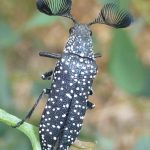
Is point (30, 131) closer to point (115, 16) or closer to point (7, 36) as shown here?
point (115, 16)

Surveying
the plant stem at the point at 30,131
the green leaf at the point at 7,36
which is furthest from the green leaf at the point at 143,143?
the green leaf at the point at 7,36

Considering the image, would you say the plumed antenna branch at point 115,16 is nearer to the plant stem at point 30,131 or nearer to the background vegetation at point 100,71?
the background vegetation at point 100,71

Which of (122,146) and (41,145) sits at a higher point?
(41,145)

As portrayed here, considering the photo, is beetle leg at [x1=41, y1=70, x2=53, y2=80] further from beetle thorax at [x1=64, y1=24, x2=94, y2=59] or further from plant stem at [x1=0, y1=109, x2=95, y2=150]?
plant stem at [x1=0, y1=109, x2=95, y2=150]

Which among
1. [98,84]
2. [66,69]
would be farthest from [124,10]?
[98,84]

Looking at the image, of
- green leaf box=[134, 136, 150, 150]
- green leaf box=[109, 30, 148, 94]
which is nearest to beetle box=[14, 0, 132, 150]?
green leaf box=[134, 136, 150, 150]

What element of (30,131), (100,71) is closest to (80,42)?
(30,131)

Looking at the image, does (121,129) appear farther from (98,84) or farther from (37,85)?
(37,85)
